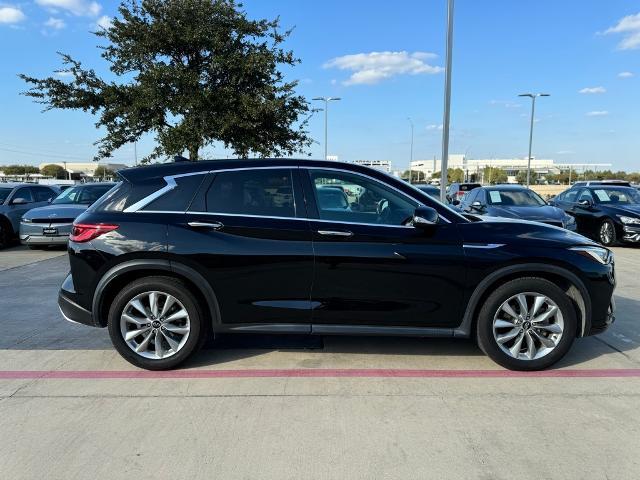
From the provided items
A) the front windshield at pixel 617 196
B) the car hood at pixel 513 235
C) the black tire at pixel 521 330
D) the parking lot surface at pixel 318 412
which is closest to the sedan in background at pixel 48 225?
the parking lot surface at pixel 318 412

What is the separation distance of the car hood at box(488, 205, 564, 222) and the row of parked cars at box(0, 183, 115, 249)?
9.52m

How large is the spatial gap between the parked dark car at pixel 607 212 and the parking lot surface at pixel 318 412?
848 cm

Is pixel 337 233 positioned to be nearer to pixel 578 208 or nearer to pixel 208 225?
pixel 208 225

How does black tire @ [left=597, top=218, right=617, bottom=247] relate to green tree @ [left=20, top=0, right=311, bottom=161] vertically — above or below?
below

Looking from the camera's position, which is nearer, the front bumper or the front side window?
the front side window

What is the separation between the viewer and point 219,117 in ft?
52.7

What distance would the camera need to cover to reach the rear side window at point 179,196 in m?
4.26

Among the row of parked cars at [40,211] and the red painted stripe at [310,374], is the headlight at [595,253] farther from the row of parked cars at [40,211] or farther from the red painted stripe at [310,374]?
the row of parked cars at [40,211]

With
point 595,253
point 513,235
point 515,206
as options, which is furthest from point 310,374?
point 515,206

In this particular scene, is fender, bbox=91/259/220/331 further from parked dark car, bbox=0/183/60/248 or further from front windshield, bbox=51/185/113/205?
parked dark car, bbox=0/183/60/248

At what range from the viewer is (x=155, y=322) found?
14.0 feet

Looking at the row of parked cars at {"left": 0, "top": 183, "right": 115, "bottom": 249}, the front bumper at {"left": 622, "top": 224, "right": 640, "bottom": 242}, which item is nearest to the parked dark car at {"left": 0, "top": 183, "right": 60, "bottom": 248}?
the row of parked cars at {"left": 0, "top": 183, "right": 115, "bottom": 249}

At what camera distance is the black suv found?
13.5 feet

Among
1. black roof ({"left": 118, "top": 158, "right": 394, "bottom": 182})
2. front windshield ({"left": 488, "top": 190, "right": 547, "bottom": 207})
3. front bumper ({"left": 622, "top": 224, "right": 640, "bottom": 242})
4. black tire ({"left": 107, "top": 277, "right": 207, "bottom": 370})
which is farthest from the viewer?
front bumper ({"left": 622, "top": 224, "right": 640, "bottom": 242})
